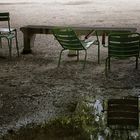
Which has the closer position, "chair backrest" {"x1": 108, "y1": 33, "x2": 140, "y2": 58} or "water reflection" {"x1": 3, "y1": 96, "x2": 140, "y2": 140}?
"water reflection" {"x1": 3, "y1": 96, "x2": 140, "y2": 140}

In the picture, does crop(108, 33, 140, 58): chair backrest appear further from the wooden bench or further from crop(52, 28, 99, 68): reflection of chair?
the wooden bench

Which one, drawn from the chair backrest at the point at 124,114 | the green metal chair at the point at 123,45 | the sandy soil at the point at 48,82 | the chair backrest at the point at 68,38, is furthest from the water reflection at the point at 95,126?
the chair backrest at the point at 68,38

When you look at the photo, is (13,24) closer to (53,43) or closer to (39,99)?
(53,43)

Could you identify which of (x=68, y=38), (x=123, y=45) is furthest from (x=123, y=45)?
(x=68, y=38)

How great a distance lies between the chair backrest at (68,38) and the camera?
742 cm

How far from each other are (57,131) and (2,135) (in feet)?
2.25

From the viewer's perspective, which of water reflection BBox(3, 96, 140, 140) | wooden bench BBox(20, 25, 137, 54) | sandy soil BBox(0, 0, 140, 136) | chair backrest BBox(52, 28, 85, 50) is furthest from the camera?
wooden bench BBox(20, 25, 137, 54)

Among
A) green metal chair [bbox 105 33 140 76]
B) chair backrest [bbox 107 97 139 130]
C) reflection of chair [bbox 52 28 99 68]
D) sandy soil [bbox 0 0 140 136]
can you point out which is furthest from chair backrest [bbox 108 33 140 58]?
chair backrest [bbox 107 97 139 130]

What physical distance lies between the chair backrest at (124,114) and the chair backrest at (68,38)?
2726 millimetres

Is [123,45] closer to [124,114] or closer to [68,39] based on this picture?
[68,39]

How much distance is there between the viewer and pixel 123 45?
7.03 m

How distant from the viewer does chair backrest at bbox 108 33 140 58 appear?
6.96 meters

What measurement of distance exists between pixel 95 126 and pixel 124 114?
1.46 ft

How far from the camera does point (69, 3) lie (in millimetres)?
18906
